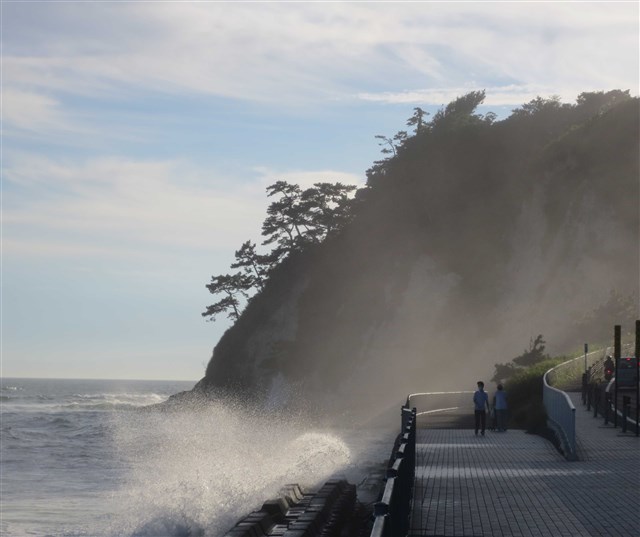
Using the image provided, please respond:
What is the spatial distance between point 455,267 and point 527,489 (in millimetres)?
55673

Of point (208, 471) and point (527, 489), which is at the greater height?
point (527, 489)

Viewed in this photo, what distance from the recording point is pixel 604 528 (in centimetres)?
1308

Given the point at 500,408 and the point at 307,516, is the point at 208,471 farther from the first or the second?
the point at 307,516

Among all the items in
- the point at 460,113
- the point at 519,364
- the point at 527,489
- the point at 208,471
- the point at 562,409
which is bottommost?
the point at 208,471

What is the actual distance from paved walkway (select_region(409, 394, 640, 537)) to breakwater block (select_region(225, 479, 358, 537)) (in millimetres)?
1518

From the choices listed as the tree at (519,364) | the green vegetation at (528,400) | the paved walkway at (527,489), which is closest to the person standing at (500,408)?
the green vegetation at (528,400)

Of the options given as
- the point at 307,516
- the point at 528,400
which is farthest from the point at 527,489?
the point at 528,400

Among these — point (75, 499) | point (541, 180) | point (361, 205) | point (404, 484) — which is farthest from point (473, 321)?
point (404, 484)

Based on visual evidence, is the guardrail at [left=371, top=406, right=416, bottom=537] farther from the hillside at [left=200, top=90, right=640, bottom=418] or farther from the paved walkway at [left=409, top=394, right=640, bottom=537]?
the hillside at [left=200, top=90, right=640, bottom=418]

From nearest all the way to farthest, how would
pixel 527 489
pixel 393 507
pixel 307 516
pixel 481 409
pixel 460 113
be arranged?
1. pixel 393 507
2. pixel 527 489
3. pixel 307 516
4. pixel 481 409
5. pixel 460 113

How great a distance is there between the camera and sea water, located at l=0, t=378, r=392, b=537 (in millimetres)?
24672

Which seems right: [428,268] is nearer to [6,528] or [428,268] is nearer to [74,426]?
[74,426]

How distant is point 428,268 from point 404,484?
2392 inches

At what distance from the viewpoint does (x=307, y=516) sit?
1745 centimetres
